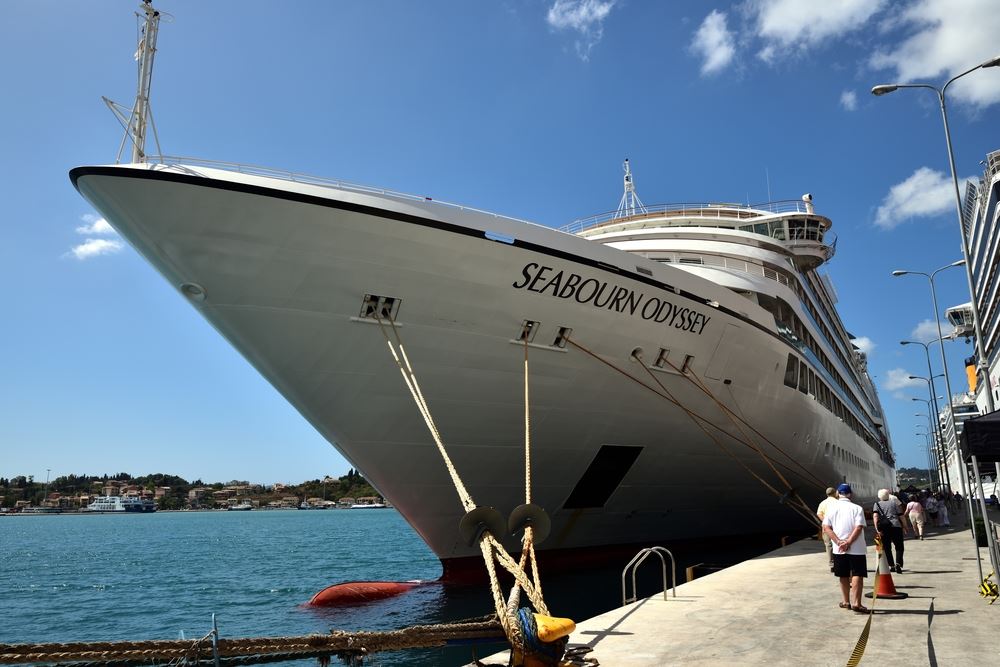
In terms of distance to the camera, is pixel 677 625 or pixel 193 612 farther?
pixel 193 612

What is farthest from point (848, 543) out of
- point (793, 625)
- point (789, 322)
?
point (789, 322)

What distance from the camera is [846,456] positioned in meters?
26.9

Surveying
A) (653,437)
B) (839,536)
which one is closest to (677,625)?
(839,536)

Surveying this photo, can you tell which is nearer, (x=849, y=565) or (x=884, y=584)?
(x=849, y=565)

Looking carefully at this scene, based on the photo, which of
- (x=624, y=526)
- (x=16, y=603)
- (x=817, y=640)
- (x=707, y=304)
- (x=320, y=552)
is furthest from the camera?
(x=320, y=552)

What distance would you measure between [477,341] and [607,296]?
8.24ft

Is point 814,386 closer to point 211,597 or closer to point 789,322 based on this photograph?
point 789,322

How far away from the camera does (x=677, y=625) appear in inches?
257

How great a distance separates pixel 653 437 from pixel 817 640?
26.5ft

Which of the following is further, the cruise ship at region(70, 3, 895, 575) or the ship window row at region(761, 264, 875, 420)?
the ship window row at region(761, 264, 875, 420)

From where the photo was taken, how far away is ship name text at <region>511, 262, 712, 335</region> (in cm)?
1095

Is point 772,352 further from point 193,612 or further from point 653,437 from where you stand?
point 193,612

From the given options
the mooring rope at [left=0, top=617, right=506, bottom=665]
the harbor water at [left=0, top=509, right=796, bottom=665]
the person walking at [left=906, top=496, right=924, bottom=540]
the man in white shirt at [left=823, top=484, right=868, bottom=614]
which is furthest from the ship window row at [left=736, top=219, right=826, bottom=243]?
the mooring rope at [left=0, top=617, right=506, bottom=665]

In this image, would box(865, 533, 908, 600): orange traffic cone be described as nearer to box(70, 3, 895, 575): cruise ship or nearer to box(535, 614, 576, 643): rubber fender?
box(535, 614, 576, 643): rubber fender
